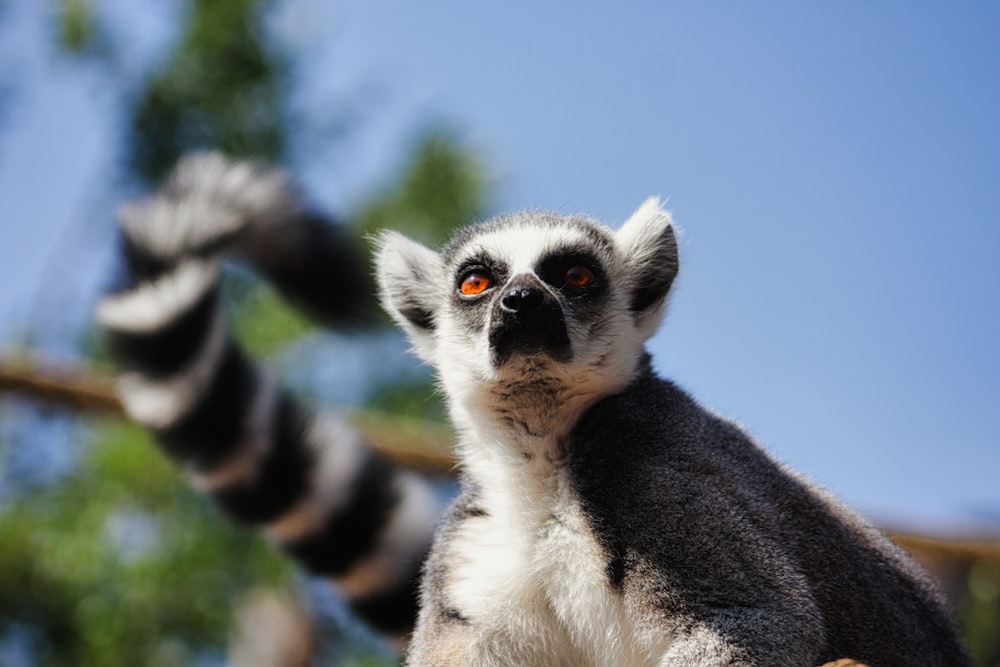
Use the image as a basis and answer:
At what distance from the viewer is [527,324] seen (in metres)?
2.99

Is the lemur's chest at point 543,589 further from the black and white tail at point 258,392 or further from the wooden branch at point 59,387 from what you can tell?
the wooden branch at point 59,387

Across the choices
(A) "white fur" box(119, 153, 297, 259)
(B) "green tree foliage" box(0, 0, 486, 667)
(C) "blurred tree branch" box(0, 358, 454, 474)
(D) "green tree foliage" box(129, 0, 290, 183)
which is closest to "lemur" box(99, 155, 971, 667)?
(A) "white fur" box(119, 153, 297, 259)

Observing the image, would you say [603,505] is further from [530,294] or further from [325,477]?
[325,477]

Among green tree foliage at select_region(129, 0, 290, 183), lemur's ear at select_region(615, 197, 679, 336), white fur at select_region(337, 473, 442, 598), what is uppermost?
green tree foliage at select_region(129, 0, 290, 183)

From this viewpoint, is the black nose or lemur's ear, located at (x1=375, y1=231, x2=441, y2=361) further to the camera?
lemur's ear, located at (x1=375, y1=231, x2=441, y2=361)

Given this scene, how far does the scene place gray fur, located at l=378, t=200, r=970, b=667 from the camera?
8.45 ft

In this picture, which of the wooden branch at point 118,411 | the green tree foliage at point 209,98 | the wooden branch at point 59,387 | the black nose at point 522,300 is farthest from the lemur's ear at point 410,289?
the green tree foliage at point 209,98

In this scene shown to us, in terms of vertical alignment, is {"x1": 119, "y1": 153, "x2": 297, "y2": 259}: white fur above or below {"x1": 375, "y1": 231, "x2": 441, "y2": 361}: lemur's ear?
above

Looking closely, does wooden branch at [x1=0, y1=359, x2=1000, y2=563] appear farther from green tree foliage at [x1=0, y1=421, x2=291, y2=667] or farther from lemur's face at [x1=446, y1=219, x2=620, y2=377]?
green tree foliage at [x1=0, y1=421, x2=291, y2=667]

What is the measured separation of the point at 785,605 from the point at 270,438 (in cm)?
298

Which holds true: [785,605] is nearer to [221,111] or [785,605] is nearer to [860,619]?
[860,619]

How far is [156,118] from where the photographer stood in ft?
50.0

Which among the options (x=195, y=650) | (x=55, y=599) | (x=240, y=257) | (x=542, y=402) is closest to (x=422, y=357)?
(x=542, y=402)

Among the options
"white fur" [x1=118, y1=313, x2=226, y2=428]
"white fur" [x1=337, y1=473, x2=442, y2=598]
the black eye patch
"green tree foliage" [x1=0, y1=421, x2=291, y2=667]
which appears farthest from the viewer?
"green tree foliage" [x1=0, y1=421, x2=291, y2=667]
